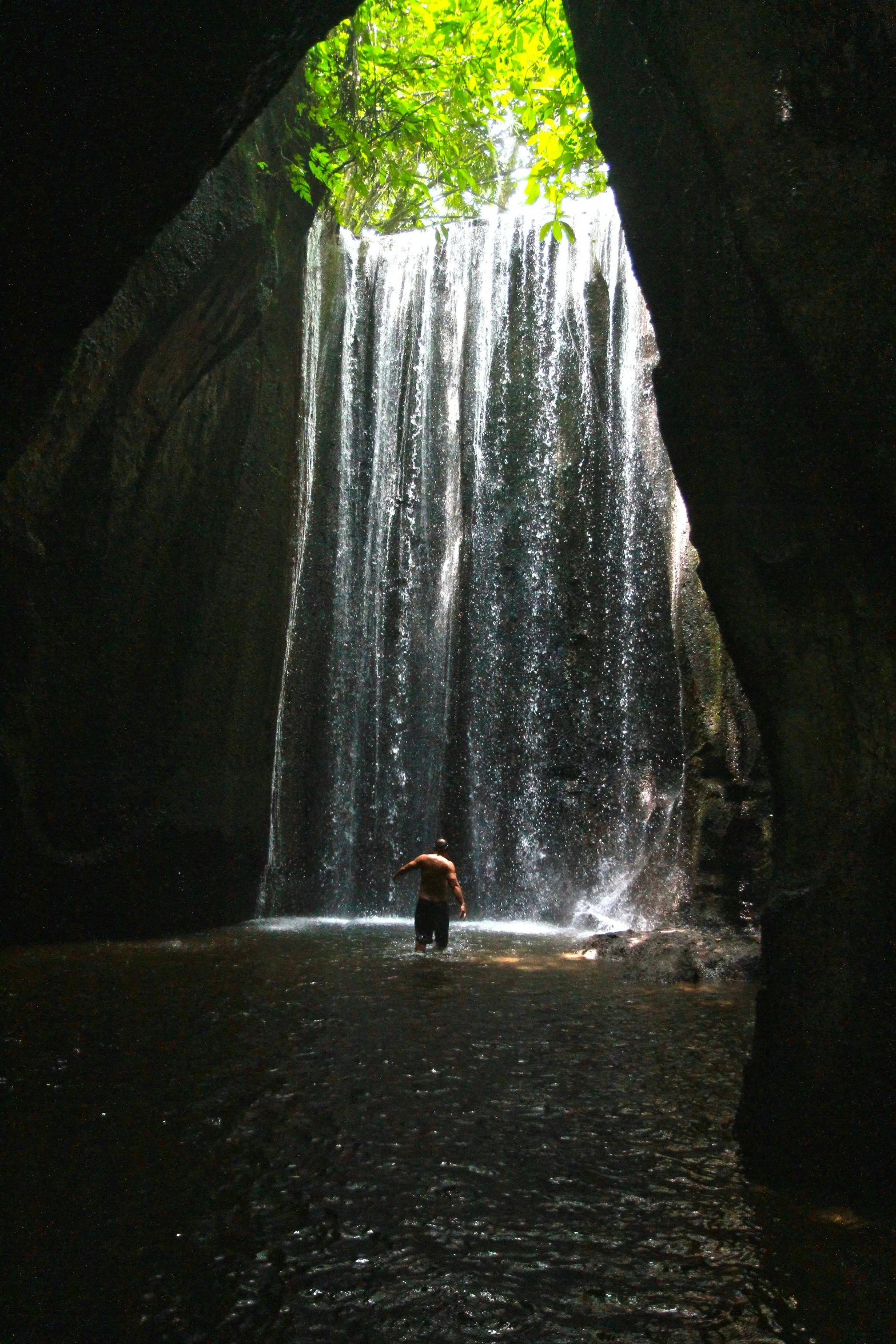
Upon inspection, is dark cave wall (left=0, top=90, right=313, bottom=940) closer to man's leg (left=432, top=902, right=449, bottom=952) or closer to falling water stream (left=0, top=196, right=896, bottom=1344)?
falling water stream (left=0, top=196, right=896, bottom=1344)

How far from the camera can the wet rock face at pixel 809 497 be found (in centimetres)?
357

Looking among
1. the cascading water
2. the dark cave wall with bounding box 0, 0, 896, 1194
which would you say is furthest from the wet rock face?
the cascading water

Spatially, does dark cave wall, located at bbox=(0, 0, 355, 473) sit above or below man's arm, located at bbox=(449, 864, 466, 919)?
above

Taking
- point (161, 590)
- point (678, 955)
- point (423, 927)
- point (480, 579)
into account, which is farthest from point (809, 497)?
point (480, 579)

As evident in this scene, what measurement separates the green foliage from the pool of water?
749 centimetres

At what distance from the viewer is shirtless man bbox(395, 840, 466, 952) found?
1041 centimetres

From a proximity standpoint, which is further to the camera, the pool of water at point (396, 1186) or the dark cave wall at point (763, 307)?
the dark cave wall at point (763, 307)

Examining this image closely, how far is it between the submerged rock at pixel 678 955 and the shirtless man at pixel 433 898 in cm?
148

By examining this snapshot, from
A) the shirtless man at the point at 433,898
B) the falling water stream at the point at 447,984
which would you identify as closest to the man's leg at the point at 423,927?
the shirtless man at the point at 433,898

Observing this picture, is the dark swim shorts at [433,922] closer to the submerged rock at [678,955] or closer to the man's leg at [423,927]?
the man's leg at [423,927]

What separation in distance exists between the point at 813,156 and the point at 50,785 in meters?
8.86

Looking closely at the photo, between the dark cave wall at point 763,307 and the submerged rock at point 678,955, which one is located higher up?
the dark cave wall at point 763,307

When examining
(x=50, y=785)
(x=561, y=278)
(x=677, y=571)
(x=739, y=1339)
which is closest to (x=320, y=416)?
(x=561, y=278)

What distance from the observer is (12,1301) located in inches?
114
